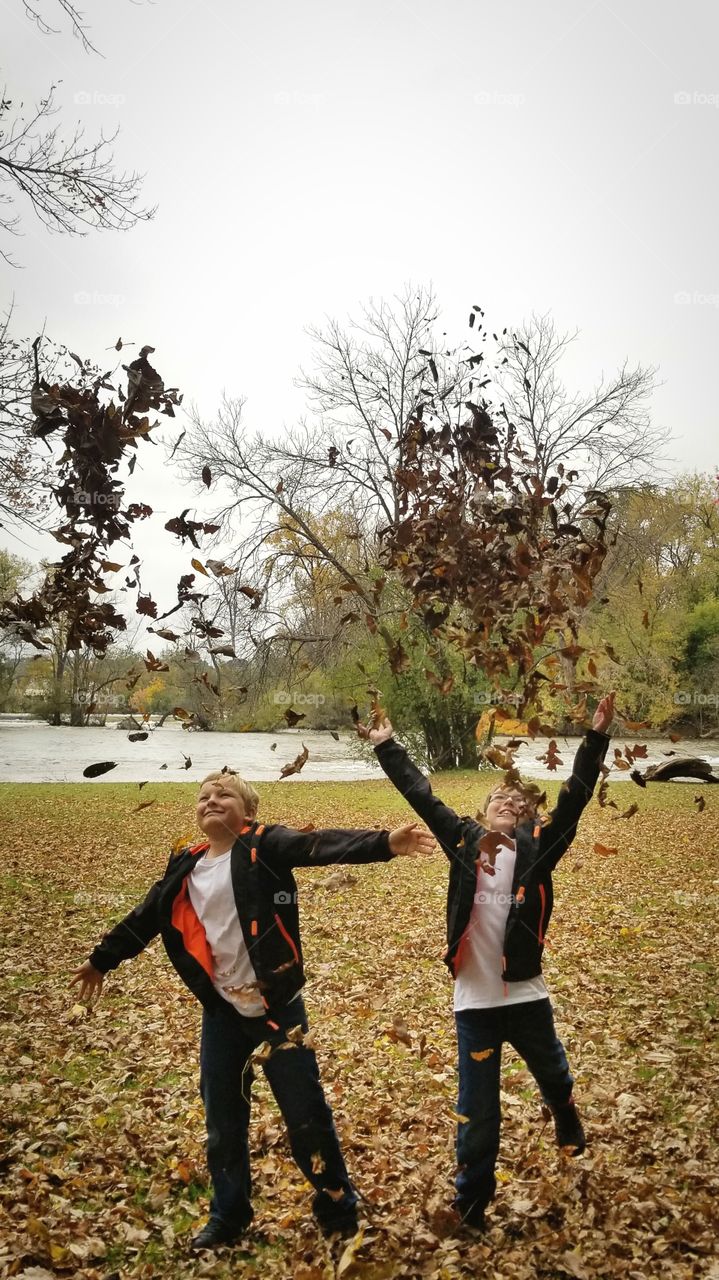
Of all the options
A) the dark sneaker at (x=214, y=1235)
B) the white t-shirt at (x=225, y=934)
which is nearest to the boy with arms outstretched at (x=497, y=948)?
the white t-shirt at (x=225, y=934)

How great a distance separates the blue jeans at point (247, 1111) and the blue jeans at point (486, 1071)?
483mm

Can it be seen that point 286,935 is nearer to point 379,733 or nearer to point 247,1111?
point 247,1111

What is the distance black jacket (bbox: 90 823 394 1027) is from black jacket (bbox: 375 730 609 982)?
0.36 meters

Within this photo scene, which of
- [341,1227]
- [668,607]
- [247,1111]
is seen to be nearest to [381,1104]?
[341,1227]

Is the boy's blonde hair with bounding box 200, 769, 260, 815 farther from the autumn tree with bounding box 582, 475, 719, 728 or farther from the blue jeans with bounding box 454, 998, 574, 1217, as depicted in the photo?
the autumn tree with bounding box 582, 475, 719, 728

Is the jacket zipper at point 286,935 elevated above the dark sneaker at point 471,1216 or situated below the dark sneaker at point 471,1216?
above

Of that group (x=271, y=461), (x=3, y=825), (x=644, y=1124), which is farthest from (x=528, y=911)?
(x=271, y=461)

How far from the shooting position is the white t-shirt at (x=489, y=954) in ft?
11.5

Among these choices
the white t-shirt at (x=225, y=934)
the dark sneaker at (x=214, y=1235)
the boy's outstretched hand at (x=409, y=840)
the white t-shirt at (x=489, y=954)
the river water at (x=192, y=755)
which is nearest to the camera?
the boy's outstretched hand at (x=409, y=840)

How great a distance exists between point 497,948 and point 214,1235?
1640 mm

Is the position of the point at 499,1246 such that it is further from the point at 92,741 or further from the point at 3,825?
the point at 92,741

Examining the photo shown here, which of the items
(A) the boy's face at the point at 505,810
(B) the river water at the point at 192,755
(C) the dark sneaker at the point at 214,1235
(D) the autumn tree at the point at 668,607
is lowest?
(B) the river water at the point at 192,755

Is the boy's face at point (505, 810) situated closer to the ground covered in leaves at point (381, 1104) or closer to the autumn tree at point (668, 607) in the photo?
the ground covered in leaves at point (381, 1104)

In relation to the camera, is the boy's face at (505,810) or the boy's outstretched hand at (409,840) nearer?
the boy's outstretched hand at (409,840)
